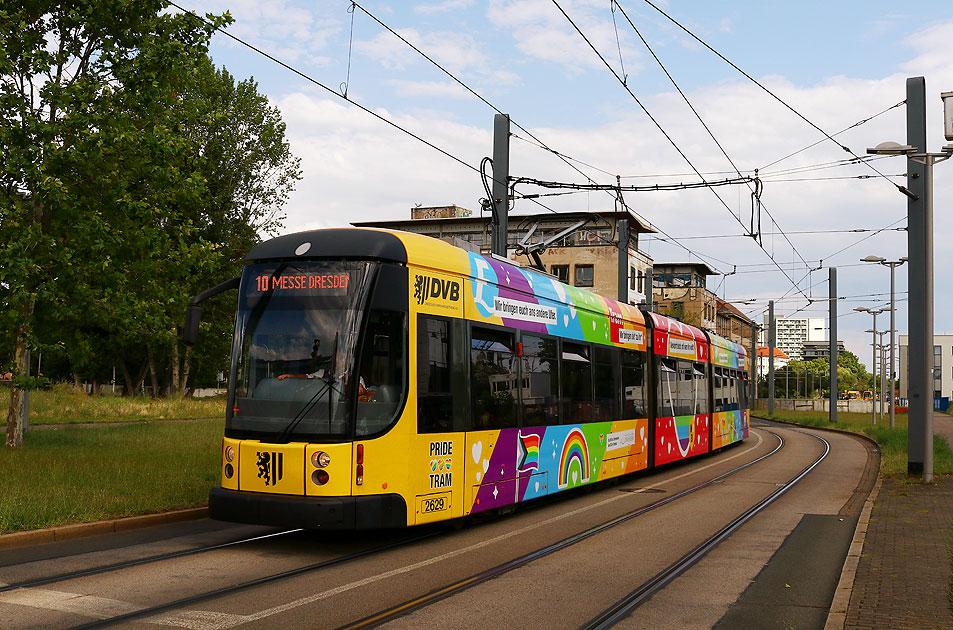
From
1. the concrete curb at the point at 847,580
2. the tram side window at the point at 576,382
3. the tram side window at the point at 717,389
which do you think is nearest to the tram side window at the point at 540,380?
the tram side window at the point at 576,382

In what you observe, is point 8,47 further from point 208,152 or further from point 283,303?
point 208,152

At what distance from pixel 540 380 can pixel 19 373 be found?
9.63 m

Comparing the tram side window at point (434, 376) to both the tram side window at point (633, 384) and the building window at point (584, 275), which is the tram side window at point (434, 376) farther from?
the building window at point (584, 275)

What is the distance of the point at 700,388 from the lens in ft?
74.9

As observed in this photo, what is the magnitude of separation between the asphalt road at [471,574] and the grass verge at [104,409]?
20.0 m

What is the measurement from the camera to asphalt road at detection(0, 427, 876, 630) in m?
7.04

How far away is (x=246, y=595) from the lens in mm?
7605

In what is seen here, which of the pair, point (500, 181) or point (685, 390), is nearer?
point (500, 181)

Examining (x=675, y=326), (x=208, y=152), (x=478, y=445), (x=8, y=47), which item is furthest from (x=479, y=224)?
(x=478, y=445)

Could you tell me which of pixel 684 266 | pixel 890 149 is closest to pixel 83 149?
pixel 890 149

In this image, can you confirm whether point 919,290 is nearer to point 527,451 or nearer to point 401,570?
point 527,451

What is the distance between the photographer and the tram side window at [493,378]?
439 inches

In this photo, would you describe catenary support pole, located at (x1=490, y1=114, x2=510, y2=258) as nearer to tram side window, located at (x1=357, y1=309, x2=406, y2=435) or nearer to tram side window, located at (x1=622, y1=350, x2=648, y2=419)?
tram side window, located at (x1=622, y1=350, x2=648, y2=419)

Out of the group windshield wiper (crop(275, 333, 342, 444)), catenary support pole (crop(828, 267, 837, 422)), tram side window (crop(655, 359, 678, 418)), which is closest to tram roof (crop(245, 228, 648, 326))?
windshield wiper (crop(275, 333, 342, 444))
